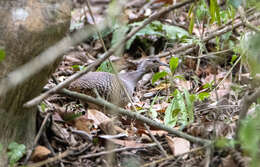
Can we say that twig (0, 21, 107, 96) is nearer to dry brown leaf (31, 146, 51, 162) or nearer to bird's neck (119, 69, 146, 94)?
dry brown leaf (31, 146, 51, 162)

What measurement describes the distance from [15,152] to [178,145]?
106 centimetres

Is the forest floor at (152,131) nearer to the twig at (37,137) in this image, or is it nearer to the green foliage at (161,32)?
the twig at (37,137)

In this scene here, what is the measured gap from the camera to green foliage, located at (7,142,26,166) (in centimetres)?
234

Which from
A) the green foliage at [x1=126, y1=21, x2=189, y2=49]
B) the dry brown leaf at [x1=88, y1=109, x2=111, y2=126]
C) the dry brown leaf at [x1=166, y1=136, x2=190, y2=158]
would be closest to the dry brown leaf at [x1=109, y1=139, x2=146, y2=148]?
the dry brown leaf at [x1=166, y1=136, x2=190, y2=158]

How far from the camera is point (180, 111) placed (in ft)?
10.8

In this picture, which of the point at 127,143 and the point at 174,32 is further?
the point at 174,32

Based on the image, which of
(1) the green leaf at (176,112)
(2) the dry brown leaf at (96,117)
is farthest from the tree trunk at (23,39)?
(1) the green leaf at (176,112)

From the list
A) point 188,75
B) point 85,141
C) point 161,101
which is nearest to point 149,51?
point 188,75

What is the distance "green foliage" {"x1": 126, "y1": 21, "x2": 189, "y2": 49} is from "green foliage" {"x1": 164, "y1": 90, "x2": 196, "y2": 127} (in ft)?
8.93

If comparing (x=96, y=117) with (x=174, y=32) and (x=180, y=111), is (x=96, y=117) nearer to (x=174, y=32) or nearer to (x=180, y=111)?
(x=180, y=111)

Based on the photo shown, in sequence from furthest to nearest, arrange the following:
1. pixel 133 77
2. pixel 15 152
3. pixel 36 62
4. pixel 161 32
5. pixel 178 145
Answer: pixel 161 32 < pixel 133 77 < pixel 178 145 < pixel 15 152 < pixel 36 62

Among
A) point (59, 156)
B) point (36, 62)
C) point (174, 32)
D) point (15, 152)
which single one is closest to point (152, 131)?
point (59, 156)

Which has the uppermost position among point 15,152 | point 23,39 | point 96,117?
point 23,39

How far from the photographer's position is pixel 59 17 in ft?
7.89
